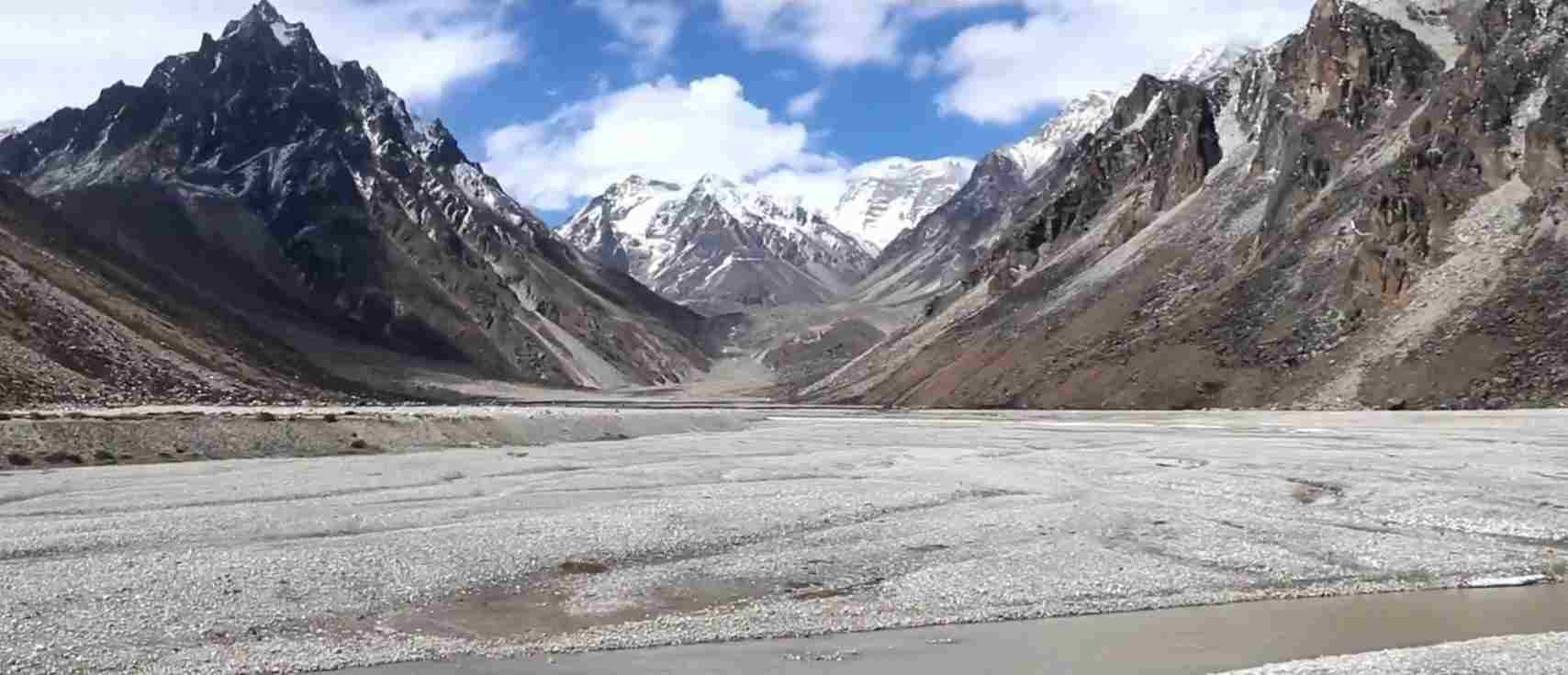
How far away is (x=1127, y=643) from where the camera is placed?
29.0 m

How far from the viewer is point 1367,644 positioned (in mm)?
28672

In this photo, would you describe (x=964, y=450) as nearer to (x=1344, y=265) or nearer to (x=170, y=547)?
(x=170, y=547)

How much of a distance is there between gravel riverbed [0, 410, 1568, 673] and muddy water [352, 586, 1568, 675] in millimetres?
1129

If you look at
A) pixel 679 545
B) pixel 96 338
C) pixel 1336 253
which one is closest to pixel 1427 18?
pixel 1336 253

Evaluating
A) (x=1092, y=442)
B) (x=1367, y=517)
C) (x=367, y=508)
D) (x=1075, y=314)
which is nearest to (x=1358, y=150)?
(x=1075, y=314)

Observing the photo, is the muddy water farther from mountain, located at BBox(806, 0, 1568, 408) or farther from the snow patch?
the snow patch

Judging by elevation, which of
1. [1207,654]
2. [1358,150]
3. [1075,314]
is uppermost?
[1358,150]

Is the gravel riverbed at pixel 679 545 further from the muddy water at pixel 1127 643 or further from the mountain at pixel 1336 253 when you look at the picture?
the mountain at pixel 1336 253

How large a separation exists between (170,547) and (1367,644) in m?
32.4

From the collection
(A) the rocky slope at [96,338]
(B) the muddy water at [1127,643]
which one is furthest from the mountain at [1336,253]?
(A) the rocky slope at [96,338]

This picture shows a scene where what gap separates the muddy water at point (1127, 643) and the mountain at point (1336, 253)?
7198cm

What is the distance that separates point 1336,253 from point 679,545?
10443 centimetres

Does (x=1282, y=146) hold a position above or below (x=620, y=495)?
above

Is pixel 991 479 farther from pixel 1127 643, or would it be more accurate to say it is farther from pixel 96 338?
pixel 96 338
